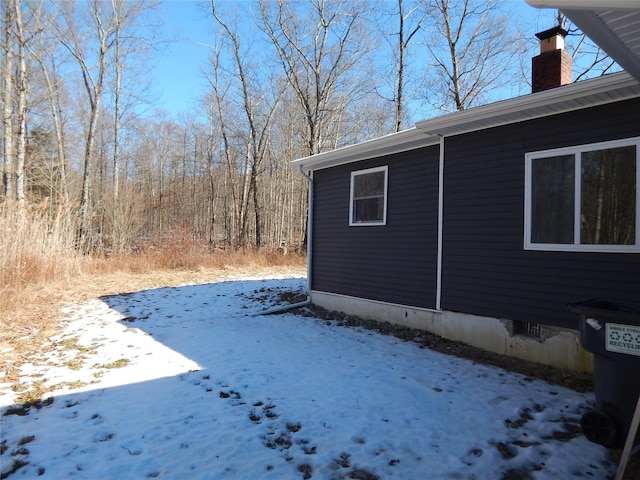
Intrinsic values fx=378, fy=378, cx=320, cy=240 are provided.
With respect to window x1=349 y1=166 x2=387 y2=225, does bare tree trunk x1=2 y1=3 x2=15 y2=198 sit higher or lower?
higher

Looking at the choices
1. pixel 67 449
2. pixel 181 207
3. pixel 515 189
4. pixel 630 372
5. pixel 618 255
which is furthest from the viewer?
pixel 181 207

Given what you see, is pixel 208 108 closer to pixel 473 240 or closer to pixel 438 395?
pixel 473 240

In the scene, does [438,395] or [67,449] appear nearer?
[67,449]

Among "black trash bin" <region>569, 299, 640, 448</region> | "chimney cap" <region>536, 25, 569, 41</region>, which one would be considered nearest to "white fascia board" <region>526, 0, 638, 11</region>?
"black trash bin" <region>569, 299, 640, 448</region>

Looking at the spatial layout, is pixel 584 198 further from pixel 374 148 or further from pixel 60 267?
pixel 60 267

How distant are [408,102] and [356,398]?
1713cm

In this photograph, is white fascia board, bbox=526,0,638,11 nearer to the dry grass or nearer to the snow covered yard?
the snow covered yard

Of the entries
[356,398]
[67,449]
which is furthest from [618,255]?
[67,449]

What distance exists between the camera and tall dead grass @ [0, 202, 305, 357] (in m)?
6.61

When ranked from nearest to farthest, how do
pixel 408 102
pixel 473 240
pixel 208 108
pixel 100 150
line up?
pixel 473 240
pixel 408 102
pixel 208 108
pixel 100 150

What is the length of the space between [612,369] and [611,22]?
7.29 ft

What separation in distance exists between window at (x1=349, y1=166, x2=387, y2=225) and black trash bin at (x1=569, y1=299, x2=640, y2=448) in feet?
13.9

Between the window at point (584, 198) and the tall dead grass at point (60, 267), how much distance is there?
6960 mm

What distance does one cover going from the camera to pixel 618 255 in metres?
4.03
